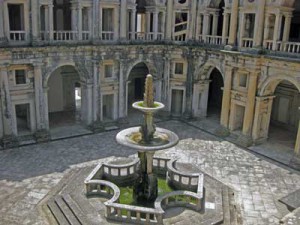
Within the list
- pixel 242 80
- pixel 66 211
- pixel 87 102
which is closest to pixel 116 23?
pixel 87 102

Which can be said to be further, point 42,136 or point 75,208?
point 42,136

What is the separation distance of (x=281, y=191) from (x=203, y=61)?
14.7 metres

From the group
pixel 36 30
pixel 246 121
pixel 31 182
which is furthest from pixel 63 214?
pixel 246 121

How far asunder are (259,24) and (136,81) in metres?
17.5

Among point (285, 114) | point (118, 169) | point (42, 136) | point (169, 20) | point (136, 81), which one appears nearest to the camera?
point (118, 169)

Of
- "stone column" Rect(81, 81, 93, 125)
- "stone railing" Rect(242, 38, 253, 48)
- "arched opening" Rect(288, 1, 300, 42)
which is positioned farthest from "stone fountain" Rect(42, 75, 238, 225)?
"arched opening" Rect(288, 1, 300, 42)

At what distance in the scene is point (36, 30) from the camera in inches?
1023

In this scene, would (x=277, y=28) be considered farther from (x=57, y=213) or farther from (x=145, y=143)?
(x=57, y=213)

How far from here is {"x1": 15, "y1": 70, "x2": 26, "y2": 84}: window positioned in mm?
26708

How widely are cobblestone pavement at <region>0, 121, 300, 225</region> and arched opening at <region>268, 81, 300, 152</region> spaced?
19.2 ft

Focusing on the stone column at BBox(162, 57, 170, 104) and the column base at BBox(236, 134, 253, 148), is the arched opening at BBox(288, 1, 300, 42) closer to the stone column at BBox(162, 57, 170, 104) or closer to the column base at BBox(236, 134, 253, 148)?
the column base at BBox(236, 134, 253, 148)

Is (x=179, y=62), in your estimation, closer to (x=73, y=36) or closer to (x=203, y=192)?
(x=73, y=36)

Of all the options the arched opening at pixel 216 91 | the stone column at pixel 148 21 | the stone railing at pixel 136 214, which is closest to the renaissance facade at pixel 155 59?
the stone column at pixel 148 21

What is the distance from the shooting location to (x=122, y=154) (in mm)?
25812
